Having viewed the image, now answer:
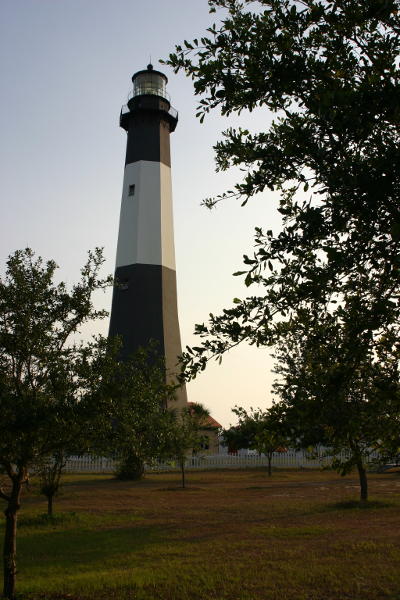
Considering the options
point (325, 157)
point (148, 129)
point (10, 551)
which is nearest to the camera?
point (325, 157)

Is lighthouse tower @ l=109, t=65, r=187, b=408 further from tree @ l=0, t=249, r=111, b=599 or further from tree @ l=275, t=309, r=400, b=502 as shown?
tree @ l=275, t=309, r=400, b=502

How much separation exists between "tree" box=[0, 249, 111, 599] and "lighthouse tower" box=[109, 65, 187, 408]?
2283 centimetres

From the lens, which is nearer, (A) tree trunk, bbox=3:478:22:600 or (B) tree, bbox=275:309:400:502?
(B) tree, bbox=275:309:400:502

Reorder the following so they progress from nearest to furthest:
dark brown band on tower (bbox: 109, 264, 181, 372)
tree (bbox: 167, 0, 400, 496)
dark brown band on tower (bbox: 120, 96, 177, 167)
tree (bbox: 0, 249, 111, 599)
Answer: tree (bbox: 167, 0, 400, 496)
tree (bbox: 0, 249, 111, 599)
dark brown band on tower (bbox: 109, 264, 181, 372)
dark brown band on tower (bbox: 120, 96, 177, 167)

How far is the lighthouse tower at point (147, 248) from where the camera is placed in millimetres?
34375

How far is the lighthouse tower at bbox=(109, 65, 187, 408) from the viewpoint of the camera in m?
34.4

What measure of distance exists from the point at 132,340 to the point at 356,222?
2959 centimetres

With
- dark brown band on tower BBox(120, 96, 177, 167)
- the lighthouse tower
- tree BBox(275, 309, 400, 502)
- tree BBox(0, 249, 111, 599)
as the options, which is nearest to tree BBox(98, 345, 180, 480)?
tree BBox(0, 249, 111, 599)

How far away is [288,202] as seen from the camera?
5891mm

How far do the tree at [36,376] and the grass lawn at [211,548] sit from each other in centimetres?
214

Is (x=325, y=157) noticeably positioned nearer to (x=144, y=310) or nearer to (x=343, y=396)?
(x=343, y=396)

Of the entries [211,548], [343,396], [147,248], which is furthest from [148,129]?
[343,396]

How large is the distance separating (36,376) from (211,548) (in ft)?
19.9

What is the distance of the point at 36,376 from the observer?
31.9 ft
